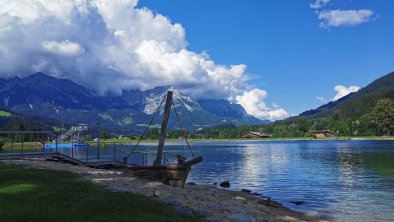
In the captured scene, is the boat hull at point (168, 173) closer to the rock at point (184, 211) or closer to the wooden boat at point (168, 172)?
the wooden boat at point (168, 172)

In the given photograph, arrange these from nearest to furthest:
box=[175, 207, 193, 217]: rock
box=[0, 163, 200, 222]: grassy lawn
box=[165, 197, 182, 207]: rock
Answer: box=[0, 163, 200, 222]: grassy lawn, box=[175, 207, 193, 217]: rock, box=[165, 197, 182, 207]: rock

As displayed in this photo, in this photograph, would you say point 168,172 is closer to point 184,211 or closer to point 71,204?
point 184,211

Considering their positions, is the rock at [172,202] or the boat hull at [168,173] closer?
the rock at [172,202]

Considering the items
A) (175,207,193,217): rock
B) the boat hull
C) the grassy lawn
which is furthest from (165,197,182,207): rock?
the boat hull

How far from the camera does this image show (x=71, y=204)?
64.0 ft

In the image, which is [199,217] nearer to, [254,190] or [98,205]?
[98,205]

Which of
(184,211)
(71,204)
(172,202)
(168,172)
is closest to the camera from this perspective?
(71,204)

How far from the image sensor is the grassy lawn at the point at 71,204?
55.9 feet

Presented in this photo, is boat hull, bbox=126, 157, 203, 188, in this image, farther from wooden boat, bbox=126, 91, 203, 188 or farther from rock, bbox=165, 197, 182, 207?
rock, bbox=165, 197, 182, 207

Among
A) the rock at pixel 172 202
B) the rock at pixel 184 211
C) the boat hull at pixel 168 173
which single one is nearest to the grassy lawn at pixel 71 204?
the rock at pixel 184 211

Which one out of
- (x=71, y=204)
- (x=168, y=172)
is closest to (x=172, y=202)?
(x=71, y=204)

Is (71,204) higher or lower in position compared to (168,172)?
lower

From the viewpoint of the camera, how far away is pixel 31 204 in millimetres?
18750

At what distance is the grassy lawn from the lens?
671 inches
